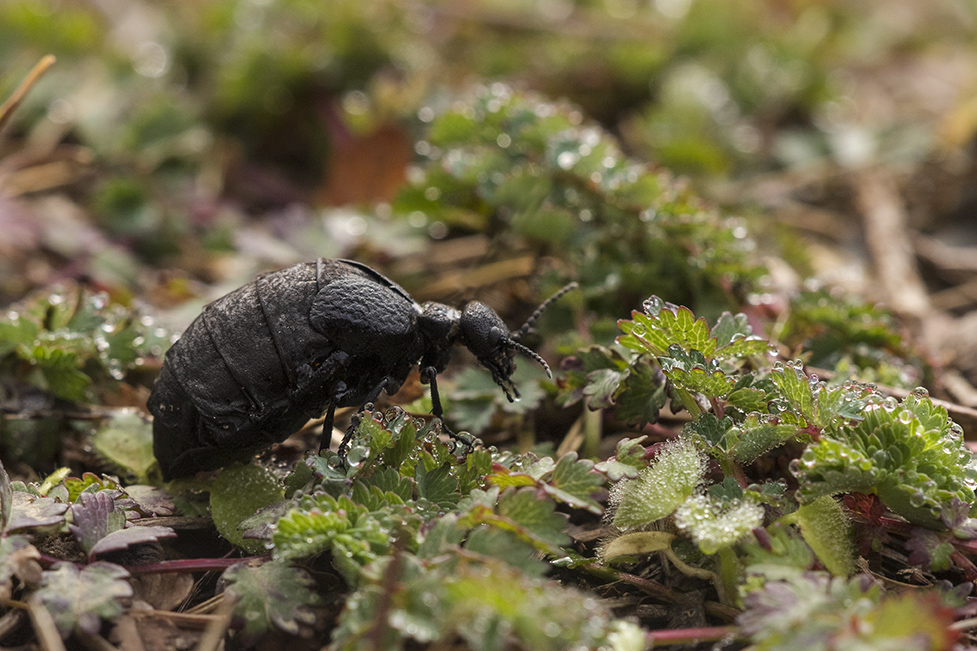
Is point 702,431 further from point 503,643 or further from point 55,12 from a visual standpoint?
point 55,12

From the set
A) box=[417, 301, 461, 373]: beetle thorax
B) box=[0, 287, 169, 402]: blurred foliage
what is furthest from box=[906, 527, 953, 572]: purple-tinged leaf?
box=[0, 287, 169, 402]: blurred foliage

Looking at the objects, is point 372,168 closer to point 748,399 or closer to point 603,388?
point 603,388

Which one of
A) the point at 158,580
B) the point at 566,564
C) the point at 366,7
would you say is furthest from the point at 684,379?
the point at 366,7

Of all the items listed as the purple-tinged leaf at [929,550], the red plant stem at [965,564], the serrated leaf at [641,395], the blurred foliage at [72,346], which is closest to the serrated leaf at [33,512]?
the blurred foliage at [72,346]

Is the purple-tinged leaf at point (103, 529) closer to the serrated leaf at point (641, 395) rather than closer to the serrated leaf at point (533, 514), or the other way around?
the serrated leaf at point (533, 514)

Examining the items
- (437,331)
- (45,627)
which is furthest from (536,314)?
(45,627)

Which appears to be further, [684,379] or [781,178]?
[781,178]
